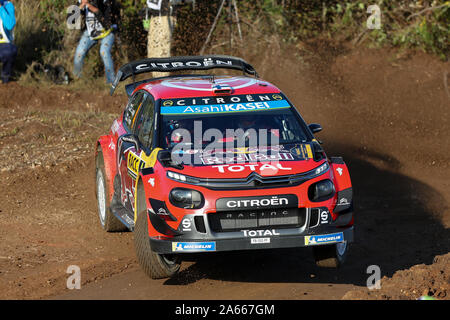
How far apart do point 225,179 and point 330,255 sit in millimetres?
1316

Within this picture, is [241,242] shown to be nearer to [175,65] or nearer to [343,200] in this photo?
[343,200]

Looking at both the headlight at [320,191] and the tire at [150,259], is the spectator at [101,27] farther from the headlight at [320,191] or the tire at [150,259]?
the headlight at [320,191]

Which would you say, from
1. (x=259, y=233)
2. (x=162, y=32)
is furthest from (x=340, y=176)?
(x=162, y=32)

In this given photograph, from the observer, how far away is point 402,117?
48.6 ft

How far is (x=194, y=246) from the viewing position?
675 cm

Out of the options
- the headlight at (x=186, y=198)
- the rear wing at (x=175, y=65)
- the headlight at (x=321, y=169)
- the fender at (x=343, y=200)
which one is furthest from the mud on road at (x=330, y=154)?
the rear wing at (x=175, y=65)

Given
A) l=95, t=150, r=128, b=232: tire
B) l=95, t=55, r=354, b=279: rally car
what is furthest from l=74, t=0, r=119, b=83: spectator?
l=95, t=55, r=354, b=279: rally car

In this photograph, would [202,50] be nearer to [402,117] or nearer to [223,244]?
[402,117]

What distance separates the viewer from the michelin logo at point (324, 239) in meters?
6.91

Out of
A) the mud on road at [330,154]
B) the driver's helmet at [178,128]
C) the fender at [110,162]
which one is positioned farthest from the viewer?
the fender at [110,162]

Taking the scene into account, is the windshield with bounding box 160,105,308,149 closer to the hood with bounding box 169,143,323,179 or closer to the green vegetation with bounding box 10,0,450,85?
the hood with bounding box 169,143,323,179

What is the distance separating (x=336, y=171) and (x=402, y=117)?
7844 millimetres

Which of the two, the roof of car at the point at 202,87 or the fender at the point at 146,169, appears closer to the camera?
the fender at the point at 146,169

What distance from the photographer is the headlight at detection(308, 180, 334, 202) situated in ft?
23.0
